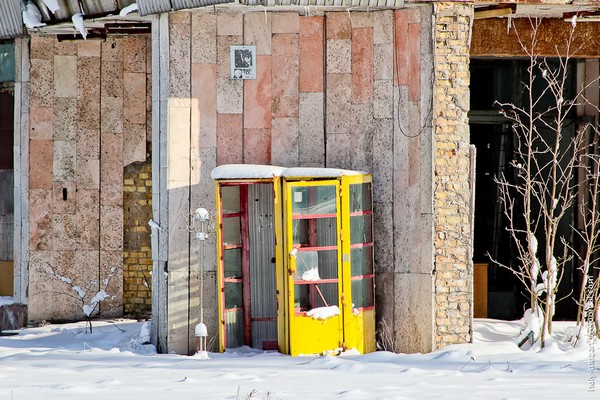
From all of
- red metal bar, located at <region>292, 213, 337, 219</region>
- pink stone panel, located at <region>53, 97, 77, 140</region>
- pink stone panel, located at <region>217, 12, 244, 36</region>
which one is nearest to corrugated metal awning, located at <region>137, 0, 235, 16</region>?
pink stone panel, located at <region>217, 12, 244, 36</region>

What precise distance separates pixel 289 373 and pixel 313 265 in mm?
1704

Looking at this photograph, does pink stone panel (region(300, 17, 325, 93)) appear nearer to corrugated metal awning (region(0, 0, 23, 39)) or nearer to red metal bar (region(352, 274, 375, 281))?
red metal bar (region(352, 274, 375, 281))

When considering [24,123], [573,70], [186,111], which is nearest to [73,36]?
[24,123]

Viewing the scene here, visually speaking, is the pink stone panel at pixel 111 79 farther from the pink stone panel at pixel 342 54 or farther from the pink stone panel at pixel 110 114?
the pink stone panel at pixel 342 54

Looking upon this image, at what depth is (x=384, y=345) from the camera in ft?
38.7

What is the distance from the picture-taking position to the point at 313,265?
1131 cm

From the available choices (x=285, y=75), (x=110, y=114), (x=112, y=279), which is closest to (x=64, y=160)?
(x=110, y=114)

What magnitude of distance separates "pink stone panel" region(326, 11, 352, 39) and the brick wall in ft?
3.57

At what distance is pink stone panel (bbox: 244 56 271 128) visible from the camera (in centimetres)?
1183

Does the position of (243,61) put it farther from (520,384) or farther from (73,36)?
(520,384)

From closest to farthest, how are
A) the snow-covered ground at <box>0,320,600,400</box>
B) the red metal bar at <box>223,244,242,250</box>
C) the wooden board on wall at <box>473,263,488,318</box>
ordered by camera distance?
the snow-covered ground at <box>0,320,600,400</box>, the red metal bar at <box>223,244,242,250</box>, the wooden board on wall at <box>473,263,488,318</box>

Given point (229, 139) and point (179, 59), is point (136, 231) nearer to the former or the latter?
point (229, 139)

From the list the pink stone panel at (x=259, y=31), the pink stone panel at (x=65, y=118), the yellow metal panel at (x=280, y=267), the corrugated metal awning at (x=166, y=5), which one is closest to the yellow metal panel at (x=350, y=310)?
the yellow metal panel at (x=280, y=267)

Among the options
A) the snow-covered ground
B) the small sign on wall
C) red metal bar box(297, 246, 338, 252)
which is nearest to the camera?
the snow-covered ground
